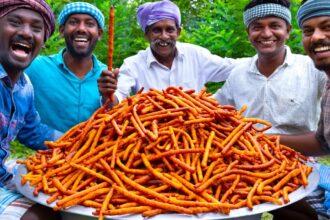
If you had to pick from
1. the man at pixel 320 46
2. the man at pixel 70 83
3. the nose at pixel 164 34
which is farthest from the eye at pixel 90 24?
the man at pixel 320 46

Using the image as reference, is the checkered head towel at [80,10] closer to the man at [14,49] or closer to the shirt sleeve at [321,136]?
the man at [14,49]

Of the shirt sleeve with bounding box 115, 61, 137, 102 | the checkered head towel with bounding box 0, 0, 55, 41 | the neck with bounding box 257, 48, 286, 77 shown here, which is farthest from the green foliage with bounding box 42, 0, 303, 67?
the checkered head towel with bounding box 0, 0, 55, 41

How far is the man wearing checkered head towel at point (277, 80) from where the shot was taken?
3.31 metres

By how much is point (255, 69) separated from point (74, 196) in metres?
2.07

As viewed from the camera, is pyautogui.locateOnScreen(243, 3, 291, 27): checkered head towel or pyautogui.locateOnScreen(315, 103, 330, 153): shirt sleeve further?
pyautogui.locateOnScreen(243, 3, 291, 27): checkered head towel

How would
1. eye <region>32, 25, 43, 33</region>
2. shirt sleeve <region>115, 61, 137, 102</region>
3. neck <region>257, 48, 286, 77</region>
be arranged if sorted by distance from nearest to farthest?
eye <region>32, 25, 43, 33</region> < neck <region>257, 48, 286, 77</region> < shirt sleeve <region>115, 61, 137, 102</region>

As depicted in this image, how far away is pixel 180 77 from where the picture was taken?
13.0 ft

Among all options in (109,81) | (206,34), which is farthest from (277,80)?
(206,34)

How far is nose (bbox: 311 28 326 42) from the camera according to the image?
8.82ft

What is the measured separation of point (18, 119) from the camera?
106 inches

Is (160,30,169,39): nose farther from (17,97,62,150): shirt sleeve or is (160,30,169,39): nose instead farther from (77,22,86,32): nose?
(17,97,62,150): shirt sleeve

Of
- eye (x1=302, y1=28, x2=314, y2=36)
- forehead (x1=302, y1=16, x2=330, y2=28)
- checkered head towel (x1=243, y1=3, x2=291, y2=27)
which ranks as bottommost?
eye (x1=302, y1=28, x2=314, y2=36)

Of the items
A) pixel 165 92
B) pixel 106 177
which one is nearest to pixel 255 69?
pixel 165 92

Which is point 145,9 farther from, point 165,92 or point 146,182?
point 146,182
